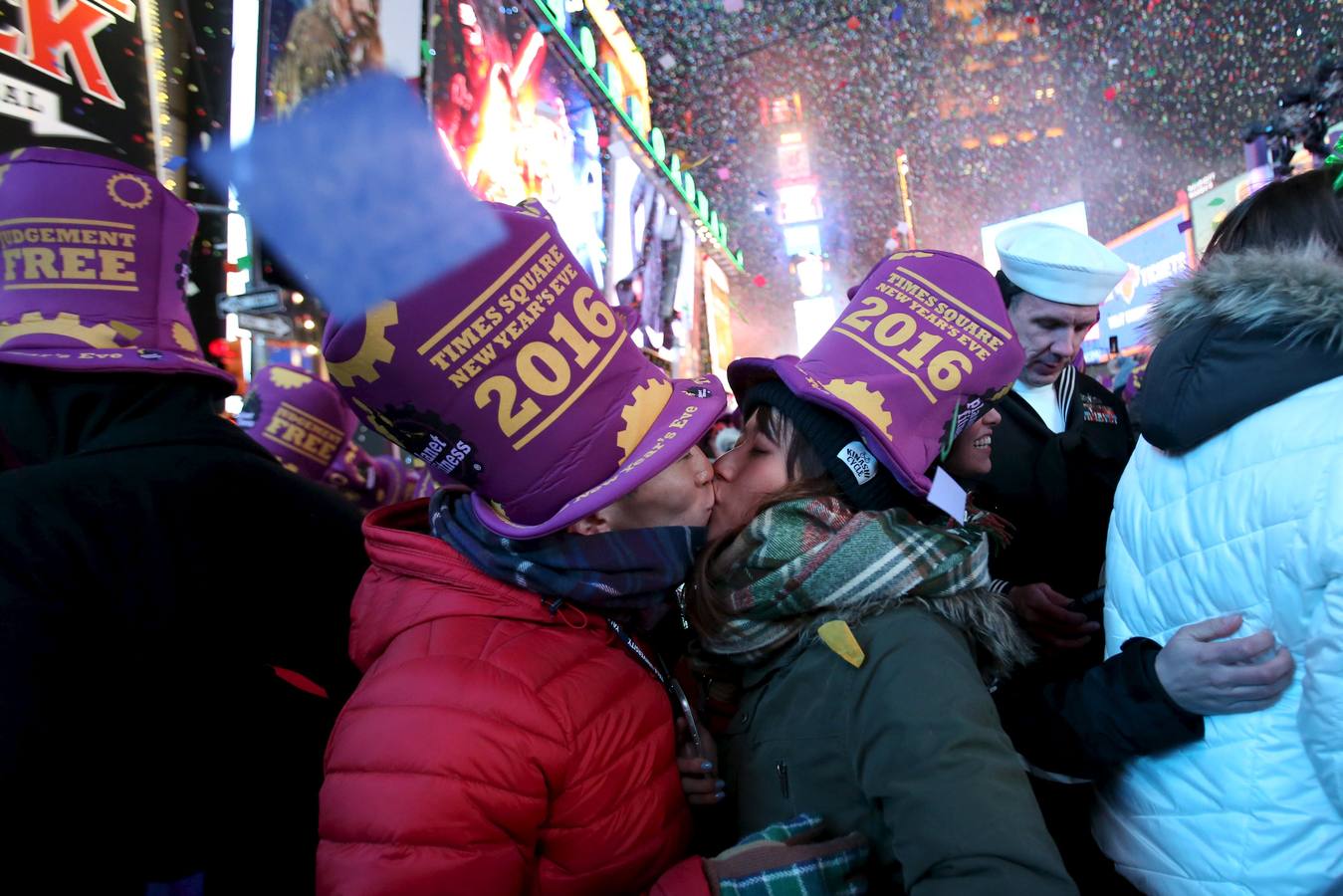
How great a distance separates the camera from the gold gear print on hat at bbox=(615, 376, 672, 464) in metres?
1.13

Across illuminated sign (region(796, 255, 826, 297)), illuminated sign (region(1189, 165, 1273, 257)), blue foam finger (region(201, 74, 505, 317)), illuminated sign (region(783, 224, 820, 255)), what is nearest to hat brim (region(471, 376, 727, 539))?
blue foam finger (region(201, 74, 505, 317))

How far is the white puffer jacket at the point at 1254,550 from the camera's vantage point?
906mm

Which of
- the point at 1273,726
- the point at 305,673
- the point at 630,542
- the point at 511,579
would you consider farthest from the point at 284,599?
the point at 1273,726

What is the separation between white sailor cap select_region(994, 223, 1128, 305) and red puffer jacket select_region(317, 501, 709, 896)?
5.93 feet

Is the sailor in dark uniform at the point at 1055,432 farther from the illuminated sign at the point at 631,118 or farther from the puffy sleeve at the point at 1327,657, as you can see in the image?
the illuminated sign at the point at 631,118

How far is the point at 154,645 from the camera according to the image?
1.26 m

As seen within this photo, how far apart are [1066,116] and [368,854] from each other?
43.5 feet

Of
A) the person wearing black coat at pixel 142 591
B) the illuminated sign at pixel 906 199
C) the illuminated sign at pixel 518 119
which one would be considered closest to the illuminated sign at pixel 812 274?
the illuminated sign at pixel 906 199

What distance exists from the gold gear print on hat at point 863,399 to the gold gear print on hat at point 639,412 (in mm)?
329

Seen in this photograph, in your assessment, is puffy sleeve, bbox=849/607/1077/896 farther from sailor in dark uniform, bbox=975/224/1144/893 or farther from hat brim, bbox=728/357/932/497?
sailor in dark uniform, bbox=975/224/1144/893

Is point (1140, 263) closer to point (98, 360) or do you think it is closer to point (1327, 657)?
point (1327, 657)

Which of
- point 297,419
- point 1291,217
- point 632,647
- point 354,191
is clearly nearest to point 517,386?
point 354,191

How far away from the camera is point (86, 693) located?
3.73ft

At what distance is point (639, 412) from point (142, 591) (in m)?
0.92
